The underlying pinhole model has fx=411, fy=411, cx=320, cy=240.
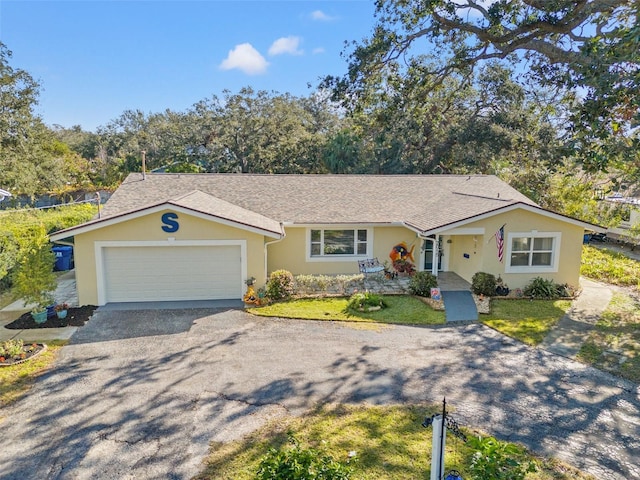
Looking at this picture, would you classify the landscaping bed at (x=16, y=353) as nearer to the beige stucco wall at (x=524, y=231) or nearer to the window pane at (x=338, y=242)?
the window pane at (x=338, y=242)

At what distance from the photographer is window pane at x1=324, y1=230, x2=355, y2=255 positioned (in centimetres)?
1775

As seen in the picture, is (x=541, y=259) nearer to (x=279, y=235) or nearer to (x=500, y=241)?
(x=500, y=241)

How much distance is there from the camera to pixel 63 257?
63.3ft

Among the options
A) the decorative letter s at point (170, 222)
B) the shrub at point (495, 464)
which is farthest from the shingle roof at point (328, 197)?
the shrub at point (495, 464)

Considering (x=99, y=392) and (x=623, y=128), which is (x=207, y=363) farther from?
(x=623, y=128)

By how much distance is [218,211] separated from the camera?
15219 mm

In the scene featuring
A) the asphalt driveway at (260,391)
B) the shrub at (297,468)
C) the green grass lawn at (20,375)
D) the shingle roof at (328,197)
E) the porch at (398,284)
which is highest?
the shingle roof at (328,197)

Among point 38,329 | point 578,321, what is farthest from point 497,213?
point 38,329

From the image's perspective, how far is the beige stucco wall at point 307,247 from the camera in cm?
1734

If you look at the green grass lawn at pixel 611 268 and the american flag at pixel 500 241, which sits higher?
the american flag at pixel 500 241

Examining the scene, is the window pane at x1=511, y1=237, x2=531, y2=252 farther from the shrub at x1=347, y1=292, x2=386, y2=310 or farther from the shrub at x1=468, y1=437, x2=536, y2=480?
the shrub at x1=468, y1=437, x2=536, y2=480

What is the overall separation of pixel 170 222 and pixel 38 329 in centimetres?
495

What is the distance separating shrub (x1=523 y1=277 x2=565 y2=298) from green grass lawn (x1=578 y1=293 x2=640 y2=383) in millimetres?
1718

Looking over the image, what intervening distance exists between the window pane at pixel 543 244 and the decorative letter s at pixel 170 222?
13.4 metres
